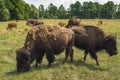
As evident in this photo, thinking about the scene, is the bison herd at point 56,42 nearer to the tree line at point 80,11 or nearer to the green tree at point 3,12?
the green tree at point 3,12

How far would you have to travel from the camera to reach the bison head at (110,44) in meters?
14.6

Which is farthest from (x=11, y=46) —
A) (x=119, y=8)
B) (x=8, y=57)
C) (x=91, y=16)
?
(x=119, y=8)

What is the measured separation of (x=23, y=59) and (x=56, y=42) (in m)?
1.77

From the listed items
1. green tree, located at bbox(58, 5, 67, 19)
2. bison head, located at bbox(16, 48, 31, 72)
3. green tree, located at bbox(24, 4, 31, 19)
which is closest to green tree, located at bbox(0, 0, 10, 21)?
green tree, located at bbox(24, 4, 31, 19)

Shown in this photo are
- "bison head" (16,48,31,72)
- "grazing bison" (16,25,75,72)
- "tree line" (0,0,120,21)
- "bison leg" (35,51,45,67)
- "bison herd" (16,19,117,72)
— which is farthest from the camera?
"tree line" (0,0,120,21)

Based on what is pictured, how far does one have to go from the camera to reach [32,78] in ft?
39.5

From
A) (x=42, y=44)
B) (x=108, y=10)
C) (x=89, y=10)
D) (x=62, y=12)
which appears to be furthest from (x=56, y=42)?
(x=62, y=12)

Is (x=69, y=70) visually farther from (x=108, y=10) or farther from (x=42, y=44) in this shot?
(x=108, y=10)

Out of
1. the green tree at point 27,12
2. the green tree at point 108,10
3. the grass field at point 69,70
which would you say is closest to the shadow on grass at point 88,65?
the grass field at point 69,70

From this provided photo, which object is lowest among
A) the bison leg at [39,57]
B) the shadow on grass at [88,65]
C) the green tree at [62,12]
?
the green tree at [62,12]

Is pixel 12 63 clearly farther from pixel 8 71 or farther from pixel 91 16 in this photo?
pixel 91 16

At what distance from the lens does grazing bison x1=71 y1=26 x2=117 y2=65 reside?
14.6m

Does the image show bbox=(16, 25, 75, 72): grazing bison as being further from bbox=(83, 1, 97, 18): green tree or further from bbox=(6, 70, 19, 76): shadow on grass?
bbox=(83, 1, 97, 18): green tree

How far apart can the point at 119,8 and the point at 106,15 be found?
9.26m
